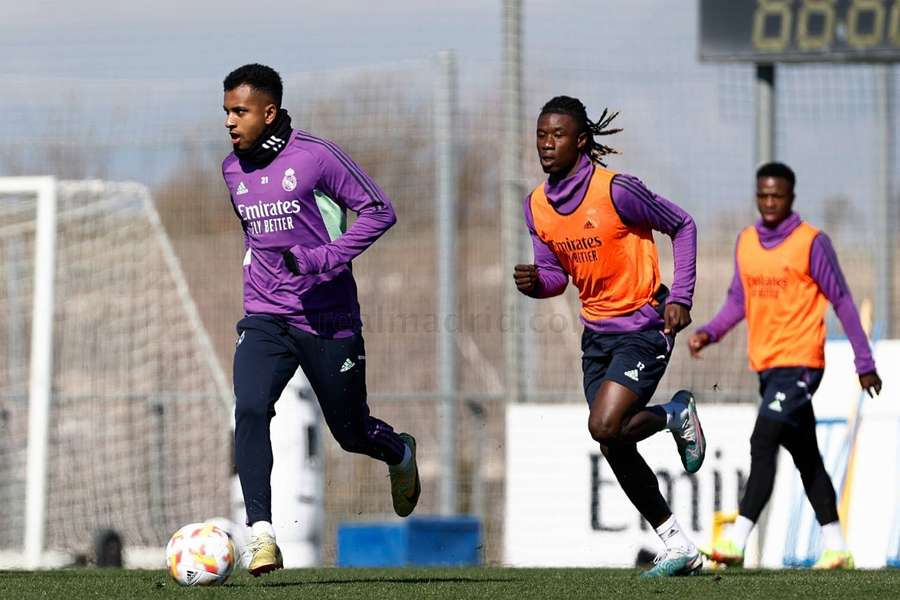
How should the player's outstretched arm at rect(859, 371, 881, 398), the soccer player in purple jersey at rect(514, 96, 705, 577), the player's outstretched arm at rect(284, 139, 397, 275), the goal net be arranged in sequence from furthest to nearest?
the goal net < the player's outstretched arm at rect(859, 371, 881, 398) < the soccer player in purple jersey at rect(514, 96, 705, 577) < the player's outstretched arm at rect(284, 139, 397, 275)

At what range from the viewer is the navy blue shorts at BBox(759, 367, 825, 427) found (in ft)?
31.9

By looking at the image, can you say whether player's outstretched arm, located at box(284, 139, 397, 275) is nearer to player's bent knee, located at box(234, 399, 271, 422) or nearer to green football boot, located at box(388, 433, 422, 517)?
player's bent knee, located at box(234, 399, 271, 422)

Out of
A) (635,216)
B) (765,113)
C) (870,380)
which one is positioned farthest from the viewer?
(765,113)

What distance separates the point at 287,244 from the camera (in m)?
7.71

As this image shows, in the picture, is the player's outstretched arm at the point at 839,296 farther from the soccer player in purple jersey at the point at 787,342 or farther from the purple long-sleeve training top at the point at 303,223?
the purple long-sleeve training top at the point at 303,223

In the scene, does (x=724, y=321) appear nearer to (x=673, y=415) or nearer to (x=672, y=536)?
(x=673, y=415)

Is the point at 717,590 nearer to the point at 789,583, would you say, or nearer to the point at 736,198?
the point at 789,583

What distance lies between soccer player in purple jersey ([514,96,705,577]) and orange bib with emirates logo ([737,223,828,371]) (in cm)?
194

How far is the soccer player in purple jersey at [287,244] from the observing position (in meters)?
7.63

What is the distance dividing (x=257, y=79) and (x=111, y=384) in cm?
724

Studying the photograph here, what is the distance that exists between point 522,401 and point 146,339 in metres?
3.62

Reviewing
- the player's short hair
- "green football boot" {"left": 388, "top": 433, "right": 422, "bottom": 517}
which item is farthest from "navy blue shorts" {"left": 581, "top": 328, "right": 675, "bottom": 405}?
the player's short hair

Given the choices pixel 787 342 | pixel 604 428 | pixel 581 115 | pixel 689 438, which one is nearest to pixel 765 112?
pixel 787 342

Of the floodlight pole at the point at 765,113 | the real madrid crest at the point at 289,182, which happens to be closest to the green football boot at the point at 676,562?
the real madrid crest at the point at 289,182
